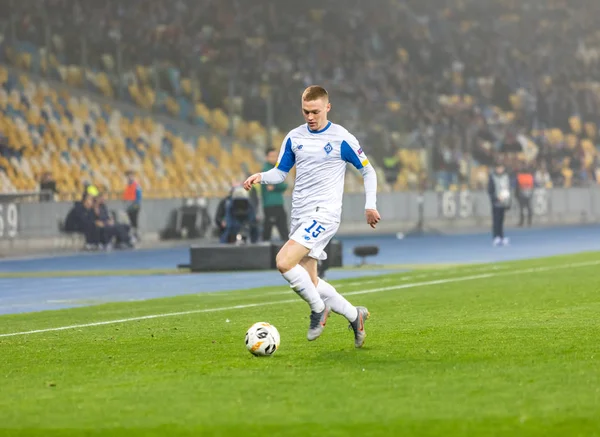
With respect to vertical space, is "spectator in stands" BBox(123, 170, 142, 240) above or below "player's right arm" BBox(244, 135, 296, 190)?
below

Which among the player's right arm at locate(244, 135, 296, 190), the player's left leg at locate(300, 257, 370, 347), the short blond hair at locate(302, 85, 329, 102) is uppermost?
the short blond hair at locate(302, 85, 329, 102)

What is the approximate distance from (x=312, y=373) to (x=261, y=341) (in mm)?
1026

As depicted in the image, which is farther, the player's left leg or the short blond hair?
the player's left leg

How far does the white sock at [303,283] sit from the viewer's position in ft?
31.1

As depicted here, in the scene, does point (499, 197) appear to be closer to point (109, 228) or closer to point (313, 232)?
point (109, 228)

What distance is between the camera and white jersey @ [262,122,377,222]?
9.66m

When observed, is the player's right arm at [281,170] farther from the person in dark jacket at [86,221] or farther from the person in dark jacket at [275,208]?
the person in dark jacket at [86,221]

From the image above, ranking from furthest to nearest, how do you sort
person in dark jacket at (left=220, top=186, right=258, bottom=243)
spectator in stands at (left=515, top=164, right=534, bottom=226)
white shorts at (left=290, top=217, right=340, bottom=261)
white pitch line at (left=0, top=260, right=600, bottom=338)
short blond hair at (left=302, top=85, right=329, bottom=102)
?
spectator in stands at (left=515, top=164, right=534, bottom=226), person in dark jacket at (left=220, top=186, right=258, bottom=243), white pitch line at (left=0, top=260, right=600, bottom=338), white shorts at (left=290, top=217, right=340, bottom=261), short blond hair at (left=302, top=85, right=329, bottom=102)

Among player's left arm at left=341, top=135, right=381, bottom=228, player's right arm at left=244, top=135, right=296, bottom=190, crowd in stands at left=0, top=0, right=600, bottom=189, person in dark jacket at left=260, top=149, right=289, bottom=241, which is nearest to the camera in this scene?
player's left arm at left=341, top=135, right=381, bottom=228

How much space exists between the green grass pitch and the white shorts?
84 centimetres

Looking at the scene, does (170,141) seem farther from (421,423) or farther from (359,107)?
(421,423)

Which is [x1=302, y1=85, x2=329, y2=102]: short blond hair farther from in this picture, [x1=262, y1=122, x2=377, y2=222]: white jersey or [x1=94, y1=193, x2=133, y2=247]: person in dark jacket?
[x1=94, y1=193, x2=133, y2=247]: person in dark jacket

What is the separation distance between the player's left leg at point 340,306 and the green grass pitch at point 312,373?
0.51 feet

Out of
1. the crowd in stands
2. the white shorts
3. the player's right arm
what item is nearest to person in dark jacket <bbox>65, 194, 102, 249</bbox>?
the crowd in stands
